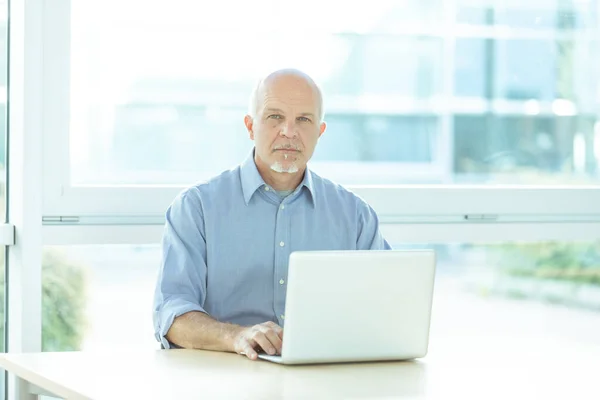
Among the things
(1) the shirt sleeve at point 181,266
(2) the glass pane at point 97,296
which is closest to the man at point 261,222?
(1) the shirt sleeve at point 181,266

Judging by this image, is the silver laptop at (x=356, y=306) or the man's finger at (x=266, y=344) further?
the man's finger at (x=266, y=344)

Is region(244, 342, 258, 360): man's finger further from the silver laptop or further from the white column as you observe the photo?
the white column

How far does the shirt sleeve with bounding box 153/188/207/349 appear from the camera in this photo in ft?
8.68

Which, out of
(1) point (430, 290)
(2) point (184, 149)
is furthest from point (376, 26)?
(1) point (430, 290)

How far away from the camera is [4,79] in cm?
321

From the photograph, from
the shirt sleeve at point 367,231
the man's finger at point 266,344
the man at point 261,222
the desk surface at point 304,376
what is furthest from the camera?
the shirt sleeve at point 367,231

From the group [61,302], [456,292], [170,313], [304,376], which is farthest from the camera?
[456,292]

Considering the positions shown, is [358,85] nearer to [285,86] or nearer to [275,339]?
[285,86]

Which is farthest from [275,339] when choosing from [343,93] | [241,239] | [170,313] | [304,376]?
[343,93]

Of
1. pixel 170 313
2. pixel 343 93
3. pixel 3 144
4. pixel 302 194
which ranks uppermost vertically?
pixel 343 93

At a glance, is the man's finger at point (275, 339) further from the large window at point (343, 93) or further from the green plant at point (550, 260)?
the green plant at point (550, 260)

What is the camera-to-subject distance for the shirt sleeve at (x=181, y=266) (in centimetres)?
265

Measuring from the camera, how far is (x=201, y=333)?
250 cm

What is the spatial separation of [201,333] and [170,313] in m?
0.15
